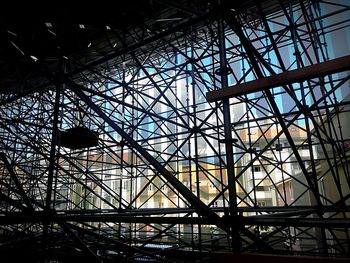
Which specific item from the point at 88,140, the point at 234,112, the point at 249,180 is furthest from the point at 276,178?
the point at 88,140

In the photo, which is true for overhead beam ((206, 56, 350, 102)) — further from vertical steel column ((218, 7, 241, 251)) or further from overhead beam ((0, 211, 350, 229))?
overhead beam ((0, 211, 350, 229))

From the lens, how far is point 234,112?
10.8 meters

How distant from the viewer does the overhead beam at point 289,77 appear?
6.86ft

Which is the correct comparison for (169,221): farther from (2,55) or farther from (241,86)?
(2,55)

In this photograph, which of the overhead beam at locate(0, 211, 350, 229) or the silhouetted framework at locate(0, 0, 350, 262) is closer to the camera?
the overhead beam at locate(0, 211, 350, 229)

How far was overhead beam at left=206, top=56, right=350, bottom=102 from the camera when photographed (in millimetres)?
2090

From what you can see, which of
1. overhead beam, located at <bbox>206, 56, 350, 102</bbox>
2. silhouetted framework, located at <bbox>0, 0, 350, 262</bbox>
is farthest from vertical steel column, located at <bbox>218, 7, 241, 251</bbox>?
overhead beam, located at <bbox>206, 56, 350, 102</bbox>

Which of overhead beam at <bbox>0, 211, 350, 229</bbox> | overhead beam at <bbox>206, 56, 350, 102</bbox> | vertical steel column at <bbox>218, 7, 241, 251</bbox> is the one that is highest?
overhead beam at <bbox>206, 56, 350, 102</bbox>

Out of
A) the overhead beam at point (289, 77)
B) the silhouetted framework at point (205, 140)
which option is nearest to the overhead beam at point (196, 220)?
the silhouetted framework at point (205, 140)

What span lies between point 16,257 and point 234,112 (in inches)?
315

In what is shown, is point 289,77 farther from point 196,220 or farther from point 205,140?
point 205,140

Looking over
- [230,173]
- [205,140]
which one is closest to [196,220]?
[230,173]

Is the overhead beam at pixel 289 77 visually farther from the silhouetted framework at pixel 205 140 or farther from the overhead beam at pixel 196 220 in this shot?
the overhead beam at pixel 196 220

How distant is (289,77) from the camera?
229cm
